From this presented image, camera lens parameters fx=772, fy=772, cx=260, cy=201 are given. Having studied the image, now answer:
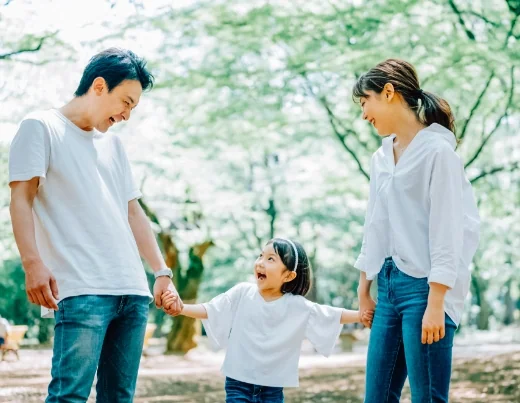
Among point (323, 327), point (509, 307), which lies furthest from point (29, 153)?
point (509, 307)

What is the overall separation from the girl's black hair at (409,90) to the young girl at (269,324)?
1121 mm

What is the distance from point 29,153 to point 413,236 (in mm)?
1287

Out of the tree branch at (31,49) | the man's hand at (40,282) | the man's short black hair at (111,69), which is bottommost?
the man's hand at (40,282)

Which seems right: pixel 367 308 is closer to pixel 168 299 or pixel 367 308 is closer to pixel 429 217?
pixel 429 217

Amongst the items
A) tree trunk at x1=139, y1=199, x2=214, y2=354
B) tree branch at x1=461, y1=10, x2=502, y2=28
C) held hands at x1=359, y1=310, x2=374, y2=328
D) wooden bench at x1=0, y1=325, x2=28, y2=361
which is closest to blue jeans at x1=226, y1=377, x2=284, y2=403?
held hands at x1=359, y1=310, x2=374, y2=328

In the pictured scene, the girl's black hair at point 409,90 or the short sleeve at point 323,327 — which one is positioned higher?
the girl's black hair at point 409,90

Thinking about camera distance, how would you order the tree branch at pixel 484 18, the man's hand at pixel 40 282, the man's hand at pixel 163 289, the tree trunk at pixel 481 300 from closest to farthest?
the man's hand at pixel 40 282 → the man's hand at pixel 163 289 → the tree branch at pixel 484 18 → the tree trunk at pixel 481 300

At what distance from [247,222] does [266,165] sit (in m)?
2.60

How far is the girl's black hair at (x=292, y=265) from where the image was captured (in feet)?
12.2

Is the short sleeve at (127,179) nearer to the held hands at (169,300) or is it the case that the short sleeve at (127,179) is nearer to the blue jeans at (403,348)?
the held hands at (169,300)

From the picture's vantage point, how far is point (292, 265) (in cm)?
371

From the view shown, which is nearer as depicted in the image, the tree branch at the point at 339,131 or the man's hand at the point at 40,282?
the man's hand at the point at 40,282

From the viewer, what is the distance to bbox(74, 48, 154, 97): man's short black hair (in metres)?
2.65

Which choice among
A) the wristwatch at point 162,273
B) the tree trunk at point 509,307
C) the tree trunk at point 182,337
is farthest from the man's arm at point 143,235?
the tree trunk at point 509,307
